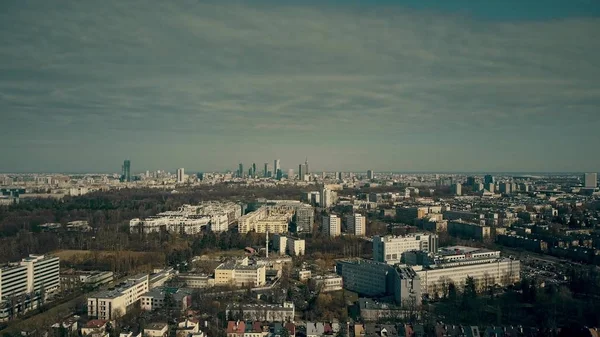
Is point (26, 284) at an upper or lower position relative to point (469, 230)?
lower

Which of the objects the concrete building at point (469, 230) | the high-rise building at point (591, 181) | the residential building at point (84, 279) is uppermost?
the high-rise building at point (591, 181)

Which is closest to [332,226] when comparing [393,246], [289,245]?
[289,245]

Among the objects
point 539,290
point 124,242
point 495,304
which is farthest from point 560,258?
point 124,242

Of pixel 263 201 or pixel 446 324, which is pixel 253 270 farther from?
pixel 263 201

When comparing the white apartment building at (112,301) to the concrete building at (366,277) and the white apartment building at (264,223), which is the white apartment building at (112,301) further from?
the white apartment building at (264,223)

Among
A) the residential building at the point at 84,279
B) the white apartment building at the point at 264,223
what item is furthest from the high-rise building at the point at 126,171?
the residential building at the point at 84,279

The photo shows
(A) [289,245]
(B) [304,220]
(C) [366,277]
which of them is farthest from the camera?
(B) [304,220]

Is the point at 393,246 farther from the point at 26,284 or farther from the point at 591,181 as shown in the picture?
the point at 591,181
